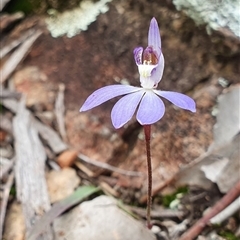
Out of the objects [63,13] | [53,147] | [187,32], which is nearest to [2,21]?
[63,13]

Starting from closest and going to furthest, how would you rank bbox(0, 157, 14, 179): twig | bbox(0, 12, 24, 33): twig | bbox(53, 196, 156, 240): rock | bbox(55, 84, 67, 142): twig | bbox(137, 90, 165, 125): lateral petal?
bbox(137, 90, 165, 125): lateral petal
bbox(53, 196, 156, 240): rock
bbox(0, 157, 14, 179): twig
bbox(55, 84, 67, 142): twig
bbox(0, 12, 24, 33): twig

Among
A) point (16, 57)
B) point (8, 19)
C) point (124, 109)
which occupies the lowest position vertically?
point (16, 57)

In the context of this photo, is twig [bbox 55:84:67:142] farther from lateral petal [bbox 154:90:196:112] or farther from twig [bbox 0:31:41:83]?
lateral petal [bbox 154:90:196:112]

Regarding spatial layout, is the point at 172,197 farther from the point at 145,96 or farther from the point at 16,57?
the point at 16,57

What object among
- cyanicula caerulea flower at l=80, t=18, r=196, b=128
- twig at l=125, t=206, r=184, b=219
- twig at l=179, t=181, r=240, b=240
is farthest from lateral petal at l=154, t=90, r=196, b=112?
twig at l=125, t=206, r=184, b=219

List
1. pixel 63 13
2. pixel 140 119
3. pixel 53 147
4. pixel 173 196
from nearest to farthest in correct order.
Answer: pixel 140 119 < pixel 173 196 < pixel 53 147 < pixel 63 13

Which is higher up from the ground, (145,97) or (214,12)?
(145,97)

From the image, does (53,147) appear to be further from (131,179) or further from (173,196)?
(173,196)

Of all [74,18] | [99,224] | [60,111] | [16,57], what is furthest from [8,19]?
[99,224]
